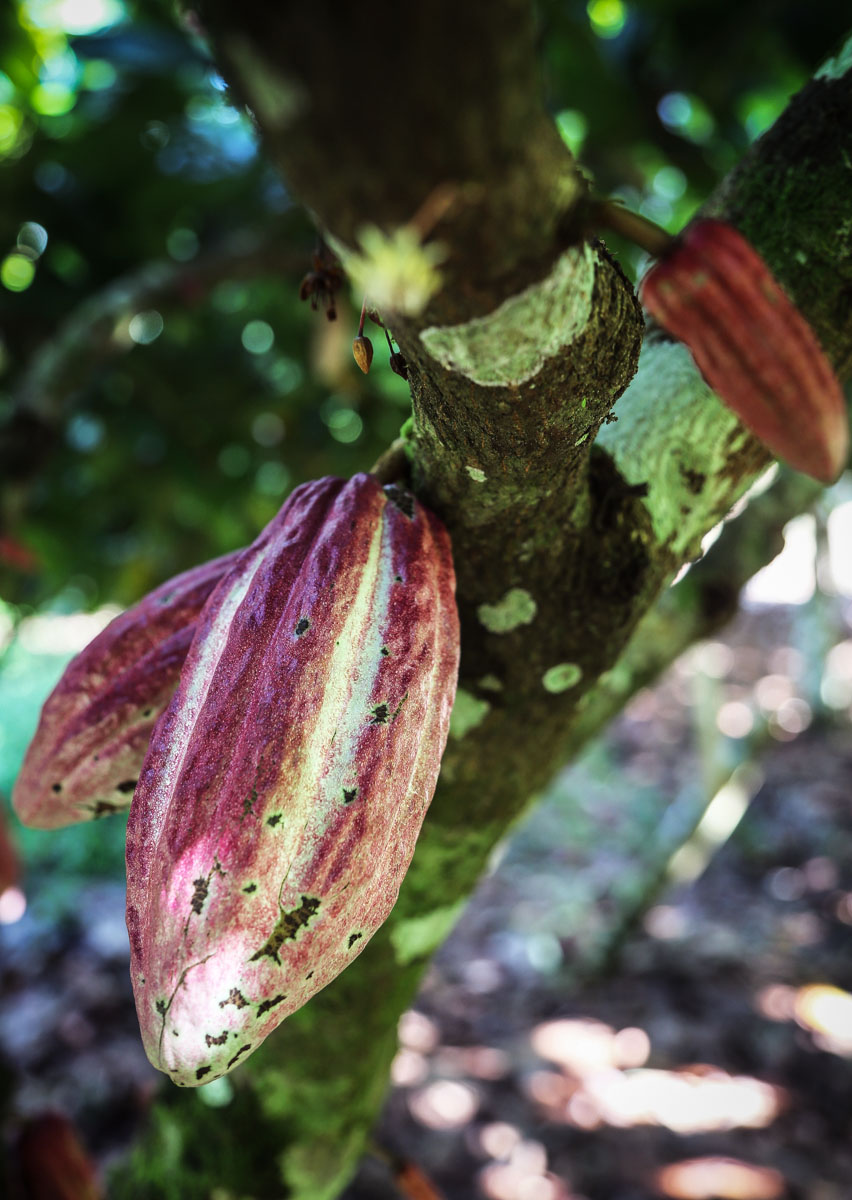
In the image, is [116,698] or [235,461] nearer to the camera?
[116,698]

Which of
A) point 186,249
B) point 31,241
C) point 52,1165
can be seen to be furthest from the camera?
point 186,249

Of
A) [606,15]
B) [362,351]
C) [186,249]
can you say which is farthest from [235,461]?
[362,351]

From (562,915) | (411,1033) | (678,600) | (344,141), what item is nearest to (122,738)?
(344,141)

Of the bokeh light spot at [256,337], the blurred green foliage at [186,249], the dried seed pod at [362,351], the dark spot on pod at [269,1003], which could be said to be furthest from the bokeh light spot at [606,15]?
the dark spot on pod at [269,1003]

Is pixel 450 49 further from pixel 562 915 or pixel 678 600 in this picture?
pixel 562 915

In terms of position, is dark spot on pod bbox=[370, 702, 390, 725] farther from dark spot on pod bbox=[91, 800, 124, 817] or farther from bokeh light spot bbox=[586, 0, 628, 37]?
bokeh light spot bbox=[586, 0, 628, 37]

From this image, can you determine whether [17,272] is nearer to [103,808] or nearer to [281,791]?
[103,808]
